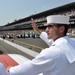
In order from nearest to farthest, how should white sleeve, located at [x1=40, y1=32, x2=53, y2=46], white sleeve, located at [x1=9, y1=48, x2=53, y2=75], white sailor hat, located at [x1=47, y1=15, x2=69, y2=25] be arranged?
white sleeve, located at [x1=9, y1=48, x2=53, y2=75]
white sailor hat, located at [x1=47, y1=15, x2=69, y2=25]
white sleeve, located at [x1=40, y1=32, x2=53, y2=46]

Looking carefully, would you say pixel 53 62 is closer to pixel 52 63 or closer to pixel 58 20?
pixel 52 63

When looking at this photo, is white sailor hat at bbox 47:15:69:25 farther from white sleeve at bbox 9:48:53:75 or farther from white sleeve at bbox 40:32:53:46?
white sleeve at bbox 40:32:53:46

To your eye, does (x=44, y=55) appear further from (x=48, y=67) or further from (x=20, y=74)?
(x=20, y=74)

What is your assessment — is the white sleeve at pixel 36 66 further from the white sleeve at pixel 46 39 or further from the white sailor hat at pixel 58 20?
the white sleeve at pixel 46 39

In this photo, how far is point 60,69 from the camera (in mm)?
2236

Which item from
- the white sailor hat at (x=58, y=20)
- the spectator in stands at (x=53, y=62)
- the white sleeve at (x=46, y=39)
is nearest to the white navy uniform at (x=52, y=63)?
the spectator in stands at (x=53, y=62)

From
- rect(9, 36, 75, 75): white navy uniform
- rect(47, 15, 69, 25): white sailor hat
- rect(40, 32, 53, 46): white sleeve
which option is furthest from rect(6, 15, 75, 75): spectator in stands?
rect(40, 32, 53, 46): white sleeve

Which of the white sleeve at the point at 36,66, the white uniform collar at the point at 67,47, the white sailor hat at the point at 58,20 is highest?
the white sailor hat at the point at 58,20

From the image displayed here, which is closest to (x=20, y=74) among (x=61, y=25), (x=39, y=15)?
(x=61, y=25)

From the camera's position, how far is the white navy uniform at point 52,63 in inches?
84.9

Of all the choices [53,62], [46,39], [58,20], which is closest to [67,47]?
[53,62]

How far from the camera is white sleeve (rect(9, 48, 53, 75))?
2.15m

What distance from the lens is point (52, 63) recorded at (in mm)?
2174

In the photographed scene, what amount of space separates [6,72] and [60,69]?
50 centimetres
